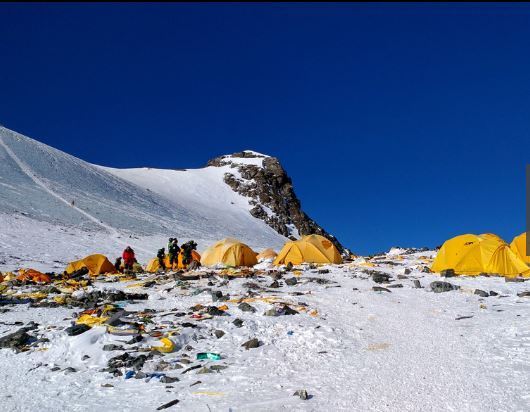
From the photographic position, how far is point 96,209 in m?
53.9

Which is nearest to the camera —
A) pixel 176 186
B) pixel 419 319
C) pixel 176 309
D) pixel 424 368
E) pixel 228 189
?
pixel 424 368

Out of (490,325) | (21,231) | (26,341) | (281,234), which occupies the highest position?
(281,234)

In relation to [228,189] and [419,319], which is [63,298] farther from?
[228,189]

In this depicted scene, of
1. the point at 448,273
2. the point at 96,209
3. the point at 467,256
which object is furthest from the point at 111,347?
the point at 96,209

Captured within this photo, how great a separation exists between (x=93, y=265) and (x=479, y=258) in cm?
1952

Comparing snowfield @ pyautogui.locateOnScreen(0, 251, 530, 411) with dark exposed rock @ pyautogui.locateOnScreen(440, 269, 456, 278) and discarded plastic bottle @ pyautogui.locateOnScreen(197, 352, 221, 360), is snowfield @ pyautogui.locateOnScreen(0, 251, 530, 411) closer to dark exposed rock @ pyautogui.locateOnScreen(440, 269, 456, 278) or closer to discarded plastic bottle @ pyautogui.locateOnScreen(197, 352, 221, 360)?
discarded plastic bottle @ pyautogui.locateOnScreen(197, 352, 221, 360)

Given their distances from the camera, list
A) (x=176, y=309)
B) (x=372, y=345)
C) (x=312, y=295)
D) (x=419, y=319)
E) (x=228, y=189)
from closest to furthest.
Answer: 1. (x=372, y=345)
2. (x=419, y=319)
3. (x=176, y=309)
4. (x=312, y=295)
5. (x=228, y=189)

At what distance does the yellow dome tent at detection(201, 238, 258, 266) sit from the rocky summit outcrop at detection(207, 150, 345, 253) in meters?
57.0

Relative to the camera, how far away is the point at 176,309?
12461mm

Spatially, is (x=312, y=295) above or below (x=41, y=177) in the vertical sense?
below

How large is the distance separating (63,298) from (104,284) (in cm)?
494

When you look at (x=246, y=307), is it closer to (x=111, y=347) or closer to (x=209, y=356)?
Answer: (x=209, y=356)

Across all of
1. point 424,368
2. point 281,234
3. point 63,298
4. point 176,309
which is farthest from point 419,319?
point 281,234

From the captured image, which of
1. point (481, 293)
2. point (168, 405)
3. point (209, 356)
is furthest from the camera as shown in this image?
point (481, 293)
